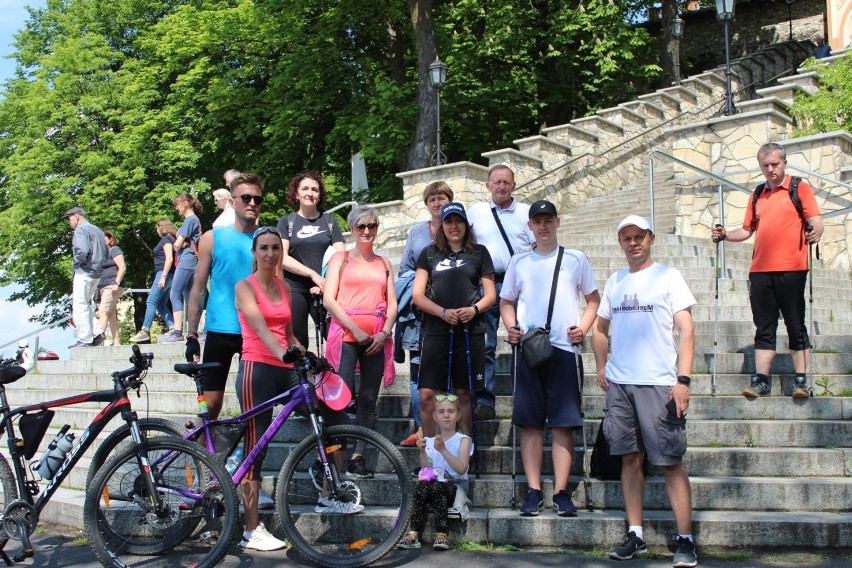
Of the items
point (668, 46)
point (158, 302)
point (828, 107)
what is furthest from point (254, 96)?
point (828, 107)

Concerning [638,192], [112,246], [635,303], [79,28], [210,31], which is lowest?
[635,303]

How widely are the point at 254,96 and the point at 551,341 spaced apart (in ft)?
62.1

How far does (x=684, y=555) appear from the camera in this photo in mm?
4977

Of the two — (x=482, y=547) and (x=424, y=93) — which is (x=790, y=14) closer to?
(x=424, y=93)

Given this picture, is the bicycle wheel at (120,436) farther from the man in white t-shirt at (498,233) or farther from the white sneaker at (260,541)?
the man in white t-shirt at (498,233)

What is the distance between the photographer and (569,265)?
5.95 m

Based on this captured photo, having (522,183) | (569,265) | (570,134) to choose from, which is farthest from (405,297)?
(570,134)

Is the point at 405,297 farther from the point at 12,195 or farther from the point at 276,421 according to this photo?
the point at 12,195

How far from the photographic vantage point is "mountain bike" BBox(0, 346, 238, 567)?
5.18m

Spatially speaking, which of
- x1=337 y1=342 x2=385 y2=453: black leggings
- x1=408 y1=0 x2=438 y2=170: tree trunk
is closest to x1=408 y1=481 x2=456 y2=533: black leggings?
x1=337 y1=342 x2=385 y2=453: black leggings

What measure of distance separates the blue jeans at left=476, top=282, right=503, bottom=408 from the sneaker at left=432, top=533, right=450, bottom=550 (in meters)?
1.28

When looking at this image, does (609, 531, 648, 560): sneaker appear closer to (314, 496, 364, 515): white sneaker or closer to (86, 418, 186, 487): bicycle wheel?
(314, 496, 364, 515): white sneaker

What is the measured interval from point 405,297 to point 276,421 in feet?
5.26

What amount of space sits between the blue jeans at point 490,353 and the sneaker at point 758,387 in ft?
6.19
